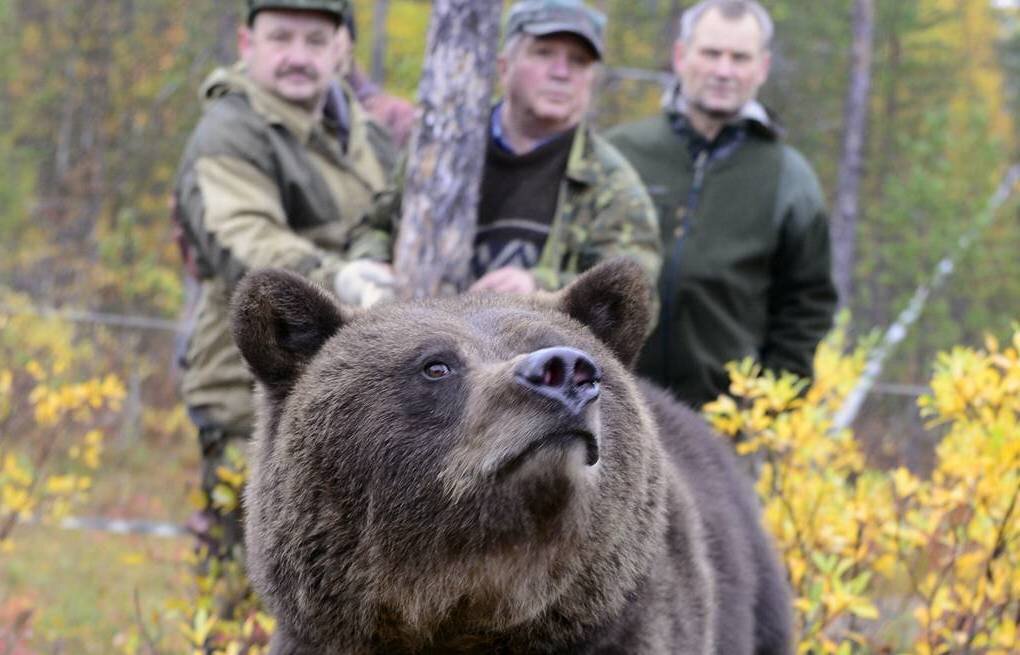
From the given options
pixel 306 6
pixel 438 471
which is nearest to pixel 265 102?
pixel 306 6

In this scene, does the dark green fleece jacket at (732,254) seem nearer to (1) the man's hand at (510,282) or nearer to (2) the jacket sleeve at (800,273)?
(2) the jacket sleeve at (800,273)

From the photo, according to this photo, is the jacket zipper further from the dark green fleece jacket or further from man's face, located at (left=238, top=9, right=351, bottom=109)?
man's face, located at (left=238, top=9, right=351, bottom=109)

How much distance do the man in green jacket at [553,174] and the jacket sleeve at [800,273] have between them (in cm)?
130

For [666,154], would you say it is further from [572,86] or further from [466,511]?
[466,511]

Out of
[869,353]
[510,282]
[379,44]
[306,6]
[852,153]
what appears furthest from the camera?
[379,44]

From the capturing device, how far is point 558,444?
8.08ft

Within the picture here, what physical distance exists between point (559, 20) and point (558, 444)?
8.38 feet

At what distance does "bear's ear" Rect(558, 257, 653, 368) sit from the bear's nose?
797 mm

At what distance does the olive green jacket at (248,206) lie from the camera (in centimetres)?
437

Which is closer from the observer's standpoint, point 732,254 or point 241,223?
point 241,223

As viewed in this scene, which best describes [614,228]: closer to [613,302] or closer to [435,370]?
[613,302]

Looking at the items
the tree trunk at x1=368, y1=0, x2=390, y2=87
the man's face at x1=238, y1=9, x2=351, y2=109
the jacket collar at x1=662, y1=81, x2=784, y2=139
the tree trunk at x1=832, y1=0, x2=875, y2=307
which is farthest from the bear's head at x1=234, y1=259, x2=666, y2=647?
the tree trunk at x1=368, y1=0, x2=390, y2=87

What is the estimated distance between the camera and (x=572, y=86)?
4.64 meters

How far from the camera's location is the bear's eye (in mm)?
2746
